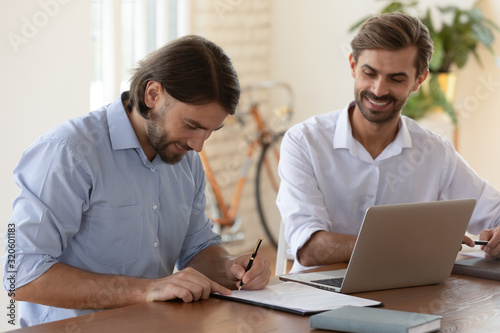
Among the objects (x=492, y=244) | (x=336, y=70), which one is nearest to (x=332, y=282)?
(x=492, y=244)

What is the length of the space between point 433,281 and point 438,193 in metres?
0.75

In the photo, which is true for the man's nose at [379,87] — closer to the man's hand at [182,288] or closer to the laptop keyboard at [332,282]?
the laptop keyboard at [332,282]

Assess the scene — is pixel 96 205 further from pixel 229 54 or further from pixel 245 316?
pixel 229 54

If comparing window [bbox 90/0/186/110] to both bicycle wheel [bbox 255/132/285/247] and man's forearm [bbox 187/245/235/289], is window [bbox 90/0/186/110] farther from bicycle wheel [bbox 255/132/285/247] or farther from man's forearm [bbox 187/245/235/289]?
man's forearm [bbox 187/245/235/289]

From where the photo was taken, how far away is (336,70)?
5184mm

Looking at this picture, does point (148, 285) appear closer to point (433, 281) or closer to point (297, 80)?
point (433, 281)

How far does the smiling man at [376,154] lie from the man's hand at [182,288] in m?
0.72

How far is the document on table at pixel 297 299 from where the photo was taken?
5.32ft

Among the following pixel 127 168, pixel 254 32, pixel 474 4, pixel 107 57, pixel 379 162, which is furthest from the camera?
pixel 254 32

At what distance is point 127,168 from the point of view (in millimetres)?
1925

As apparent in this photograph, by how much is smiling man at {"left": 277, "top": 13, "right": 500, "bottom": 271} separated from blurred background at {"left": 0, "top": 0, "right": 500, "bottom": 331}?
106 cm

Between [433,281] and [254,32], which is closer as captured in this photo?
[433,281]

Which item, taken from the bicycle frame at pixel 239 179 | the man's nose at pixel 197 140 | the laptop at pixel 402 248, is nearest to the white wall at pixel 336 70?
the bicycle frame at pixel 239 179

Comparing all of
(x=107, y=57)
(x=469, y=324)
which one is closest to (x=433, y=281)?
(x=469, y=324)
